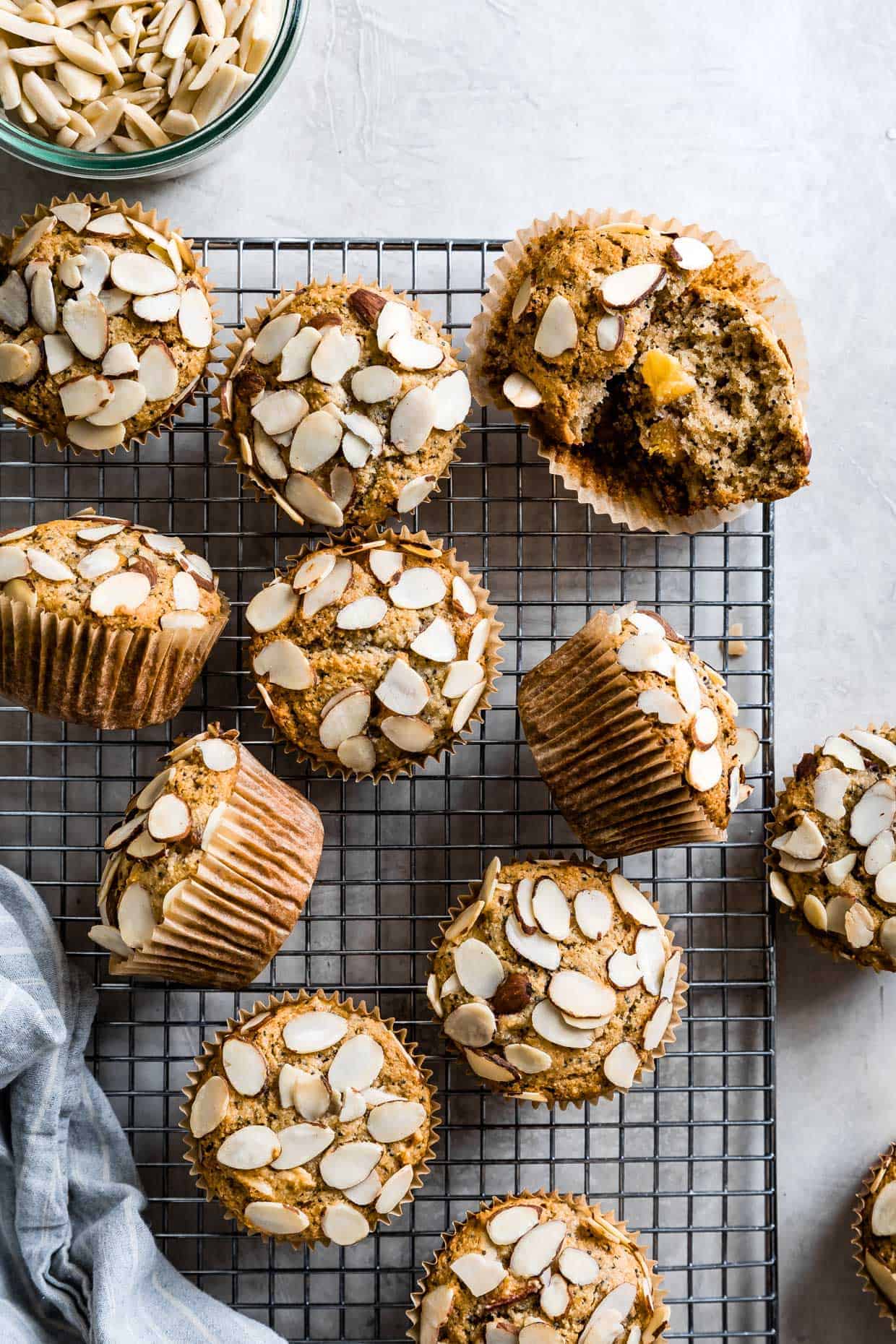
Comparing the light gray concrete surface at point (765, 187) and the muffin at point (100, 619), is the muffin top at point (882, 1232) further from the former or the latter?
the muffin at point (100, 619)

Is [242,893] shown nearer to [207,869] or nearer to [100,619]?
[207,869]

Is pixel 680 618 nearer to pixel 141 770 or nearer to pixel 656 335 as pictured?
pixel 656 335

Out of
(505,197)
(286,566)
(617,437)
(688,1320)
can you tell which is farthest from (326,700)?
(688,1320)

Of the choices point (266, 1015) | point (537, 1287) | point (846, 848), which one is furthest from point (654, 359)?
point (537, 1287)

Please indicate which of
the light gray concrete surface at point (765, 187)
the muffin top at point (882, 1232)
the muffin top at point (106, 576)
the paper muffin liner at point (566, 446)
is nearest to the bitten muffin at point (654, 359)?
the paper muffin liner at point (566, 446)

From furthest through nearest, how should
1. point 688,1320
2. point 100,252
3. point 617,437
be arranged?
point 688,1320 < point 617,437 < point 100,252

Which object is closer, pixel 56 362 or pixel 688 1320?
pixel 56 362

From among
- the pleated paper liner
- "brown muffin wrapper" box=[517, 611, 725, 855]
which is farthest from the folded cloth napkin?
the pleated paper liner
